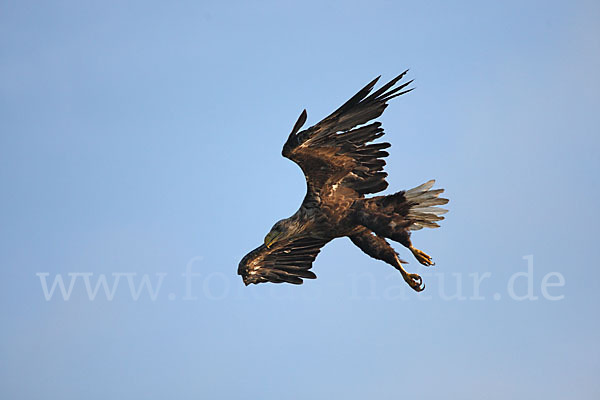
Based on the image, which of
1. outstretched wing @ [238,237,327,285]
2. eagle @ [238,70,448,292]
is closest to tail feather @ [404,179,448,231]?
eagle @ [238,70,448,292]

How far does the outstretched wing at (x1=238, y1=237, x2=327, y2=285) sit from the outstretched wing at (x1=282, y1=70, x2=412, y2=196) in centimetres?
128

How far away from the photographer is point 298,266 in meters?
10.6

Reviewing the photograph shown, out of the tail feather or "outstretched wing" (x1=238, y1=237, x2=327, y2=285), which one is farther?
"outstretched wing" (x1=238, y1=237, x2=327, y2=285)

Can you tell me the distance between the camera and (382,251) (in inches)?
369

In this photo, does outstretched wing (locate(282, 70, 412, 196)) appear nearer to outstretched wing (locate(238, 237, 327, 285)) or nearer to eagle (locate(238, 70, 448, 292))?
eagle (locate(238, 70, 448, 292))

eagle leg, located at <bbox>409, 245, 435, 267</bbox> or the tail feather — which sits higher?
the tail feather

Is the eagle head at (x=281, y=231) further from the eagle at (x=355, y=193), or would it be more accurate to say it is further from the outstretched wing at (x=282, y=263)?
the outstretched wing at (x=282, y=263)

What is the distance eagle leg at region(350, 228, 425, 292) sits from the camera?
30.7ft

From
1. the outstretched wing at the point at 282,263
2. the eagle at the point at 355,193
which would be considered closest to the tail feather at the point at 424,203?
the eagle at the point at 355,193

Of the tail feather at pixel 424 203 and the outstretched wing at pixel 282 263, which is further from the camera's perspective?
the outstretched wing at pixel 282 263

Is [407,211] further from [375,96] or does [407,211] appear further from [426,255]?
[375,96]

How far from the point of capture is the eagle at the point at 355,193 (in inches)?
345

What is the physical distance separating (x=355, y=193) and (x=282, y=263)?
1746mm

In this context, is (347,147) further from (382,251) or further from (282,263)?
(282,263)
